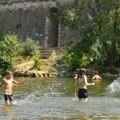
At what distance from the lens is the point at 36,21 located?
6091cm

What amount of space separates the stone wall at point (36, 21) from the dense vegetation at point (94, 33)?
10.9 m

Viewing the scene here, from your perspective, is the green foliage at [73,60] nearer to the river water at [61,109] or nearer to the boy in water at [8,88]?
the river water at [61,109]

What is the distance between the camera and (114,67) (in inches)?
1801

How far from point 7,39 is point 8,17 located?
1275 centimetres

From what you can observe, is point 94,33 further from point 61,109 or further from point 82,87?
point 61,109

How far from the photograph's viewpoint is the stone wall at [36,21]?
5832cm

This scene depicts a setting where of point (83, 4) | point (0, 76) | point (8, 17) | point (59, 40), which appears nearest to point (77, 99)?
point (0, 76)

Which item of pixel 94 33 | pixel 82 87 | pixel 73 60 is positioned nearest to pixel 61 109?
pixel 82 87

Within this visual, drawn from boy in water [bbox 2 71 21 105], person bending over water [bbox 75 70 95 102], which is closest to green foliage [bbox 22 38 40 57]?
person bending over water [bbox 75 70 95 102]

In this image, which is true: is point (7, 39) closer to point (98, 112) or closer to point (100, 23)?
point (100, 23)

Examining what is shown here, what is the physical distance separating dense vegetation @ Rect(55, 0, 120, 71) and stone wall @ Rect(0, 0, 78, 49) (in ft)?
35.7

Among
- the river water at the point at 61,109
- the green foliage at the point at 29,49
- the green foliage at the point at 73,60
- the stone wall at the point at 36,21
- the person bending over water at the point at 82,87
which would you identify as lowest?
the river water at the point at 61,109

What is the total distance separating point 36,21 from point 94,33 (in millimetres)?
17160

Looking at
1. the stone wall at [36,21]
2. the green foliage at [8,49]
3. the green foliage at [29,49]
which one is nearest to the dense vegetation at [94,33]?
the green foliage at [29,49]
